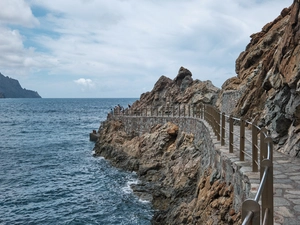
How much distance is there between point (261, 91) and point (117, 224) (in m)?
10.6

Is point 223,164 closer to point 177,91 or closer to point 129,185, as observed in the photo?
point 129,185

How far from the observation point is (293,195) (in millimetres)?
5664

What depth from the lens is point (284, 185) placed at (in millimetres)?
6234

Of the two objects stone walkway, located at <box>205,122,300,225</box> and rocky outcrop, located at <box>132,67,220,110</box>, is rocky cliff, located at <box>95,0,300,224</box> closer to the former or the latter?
rocky outcrop, located at <box>132,67,220,110</box>

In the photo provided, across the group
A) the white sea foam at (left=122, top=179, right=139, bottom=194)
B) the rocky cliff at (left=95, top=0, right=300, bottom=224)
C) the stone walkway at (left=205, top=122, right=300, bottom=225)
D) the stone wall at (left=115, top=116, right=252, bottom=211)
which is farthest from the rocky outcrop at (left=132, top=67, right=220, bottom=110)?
the stone walkway at (left=205, top=122, right=300, bottom=225)

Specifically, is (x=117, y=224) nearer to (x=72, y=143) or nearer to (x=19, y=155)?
(x=19, y=155)

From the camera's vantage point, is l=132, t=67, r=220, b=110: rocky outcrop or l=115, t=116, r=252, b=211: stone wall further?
l=132, t=67, r=220, b=110: rocky outcrop

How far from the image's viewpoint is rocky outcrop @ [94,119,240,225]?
29.6ft

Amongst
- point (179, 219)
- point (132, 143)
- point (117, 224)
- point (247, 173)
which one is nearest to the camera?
point (247, 173)

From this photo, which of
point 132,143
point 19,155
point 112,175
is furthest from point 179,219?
point 19,155

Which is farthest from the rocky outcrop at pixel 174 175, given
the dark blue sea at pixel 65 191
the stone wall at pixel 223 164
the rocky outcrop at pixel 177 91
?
the rocky outcrop at pixel 177 91

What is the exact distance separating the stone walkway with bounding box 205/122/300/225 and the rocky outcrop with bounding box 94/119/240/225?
110cm

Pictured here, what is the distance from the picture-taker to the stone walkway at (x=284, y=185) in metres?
4.82

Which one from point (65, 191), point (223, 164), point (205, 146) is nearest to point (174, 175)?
point (205, 146)
